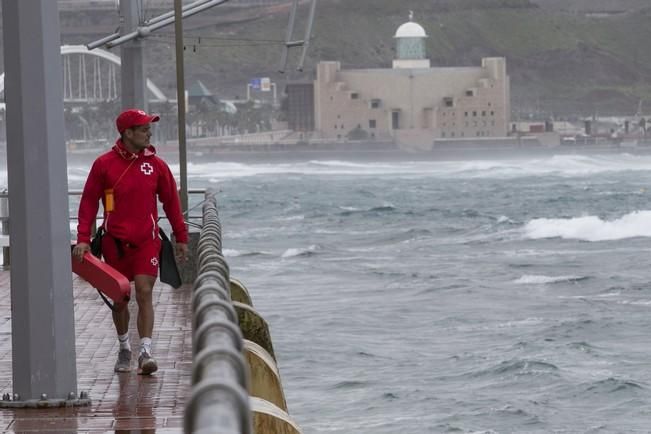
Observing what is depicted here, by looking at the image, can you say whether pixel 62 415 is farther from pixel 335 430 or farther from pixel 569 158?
pixel 569 158

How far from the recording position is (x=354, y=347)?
2342 cm

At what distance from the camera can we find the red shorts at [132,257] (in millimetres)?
10117

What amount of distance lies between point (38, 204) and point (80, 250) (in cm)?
70

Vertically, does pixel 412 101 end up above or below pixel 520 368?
above

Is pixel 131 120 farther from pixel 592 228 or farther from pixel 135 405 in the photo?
pixel 592 228

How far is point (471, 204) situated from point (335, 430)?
232 feet

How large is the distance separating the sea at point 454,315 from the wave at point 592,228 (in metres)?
0.15

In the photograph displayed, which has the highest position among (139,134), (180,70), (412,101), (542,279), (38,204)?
(180,70)

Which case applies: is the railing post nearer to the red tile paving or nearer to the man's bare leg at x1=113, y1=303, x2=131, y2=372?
the red tile paving

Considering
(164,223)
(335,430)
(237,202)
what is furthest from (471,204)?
(335,430)

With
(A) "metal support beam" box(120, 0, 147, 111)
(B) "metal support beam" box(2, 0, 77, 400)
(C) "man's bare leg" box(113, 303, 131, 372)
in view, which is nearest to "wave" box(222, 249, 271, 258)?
(A) "metal support beam" box(120, 0, 147, 111)

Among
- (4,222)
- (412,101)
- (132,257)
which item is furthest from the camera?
(412,101)

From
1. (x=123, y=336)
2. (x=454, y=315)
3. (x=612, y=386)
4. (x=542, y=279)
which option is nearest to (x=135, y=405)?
(x=123, y=336)

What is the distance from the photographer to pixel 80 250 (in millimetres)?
9984
